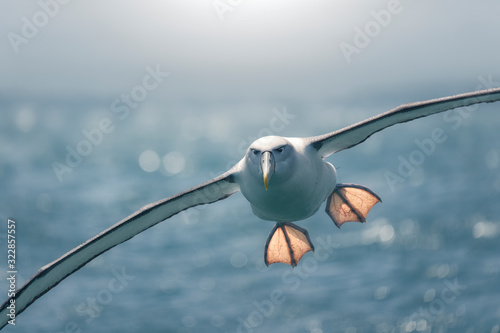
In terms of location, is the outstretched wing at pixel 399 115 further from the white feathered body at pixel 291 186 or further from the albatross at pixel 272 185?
the white feathered body at pixel 291 186

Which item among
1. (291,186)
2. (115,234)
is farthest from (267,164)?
(115,234)

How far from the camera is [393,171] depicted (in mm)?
82312

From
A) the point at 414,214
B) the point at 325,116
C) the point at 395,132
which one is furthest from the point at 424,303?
the point at 325,116

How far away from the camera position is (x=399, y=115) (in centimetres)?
1042

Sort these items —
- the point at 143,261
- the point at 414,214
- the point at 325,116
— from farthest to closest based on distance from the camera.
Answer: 1. the point at 325,116
2. the point at 414,214
3. the point at 143,261

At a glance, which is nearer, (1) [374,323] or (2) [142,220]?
(2) [142,220]

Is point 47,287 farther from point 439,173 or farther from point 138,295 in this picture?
point 439,173

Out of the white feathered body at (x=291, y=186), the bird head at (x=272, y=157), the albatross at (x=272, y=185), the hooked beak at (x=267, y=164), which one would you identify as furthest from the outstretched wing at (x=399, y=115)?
the hooked beak at (x=267, y=164)

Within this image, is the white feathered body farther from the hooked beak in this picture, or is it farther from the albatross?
the hooked beak

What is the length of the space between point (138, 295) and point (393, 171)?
41146 millimetres

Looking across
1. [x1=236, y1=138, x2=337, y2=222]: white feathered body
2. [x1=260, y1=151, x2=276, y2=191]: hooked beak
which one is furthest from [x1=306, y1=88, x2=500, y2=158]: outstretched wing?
[x1=260, y1=151, x2=276, y2=191]: hooked beak

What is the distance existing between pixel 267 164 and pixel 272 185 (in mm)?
763

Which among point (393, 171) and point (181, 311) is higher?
point (181, 311)

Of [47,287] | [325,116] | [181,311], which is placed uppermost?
[47,287]
